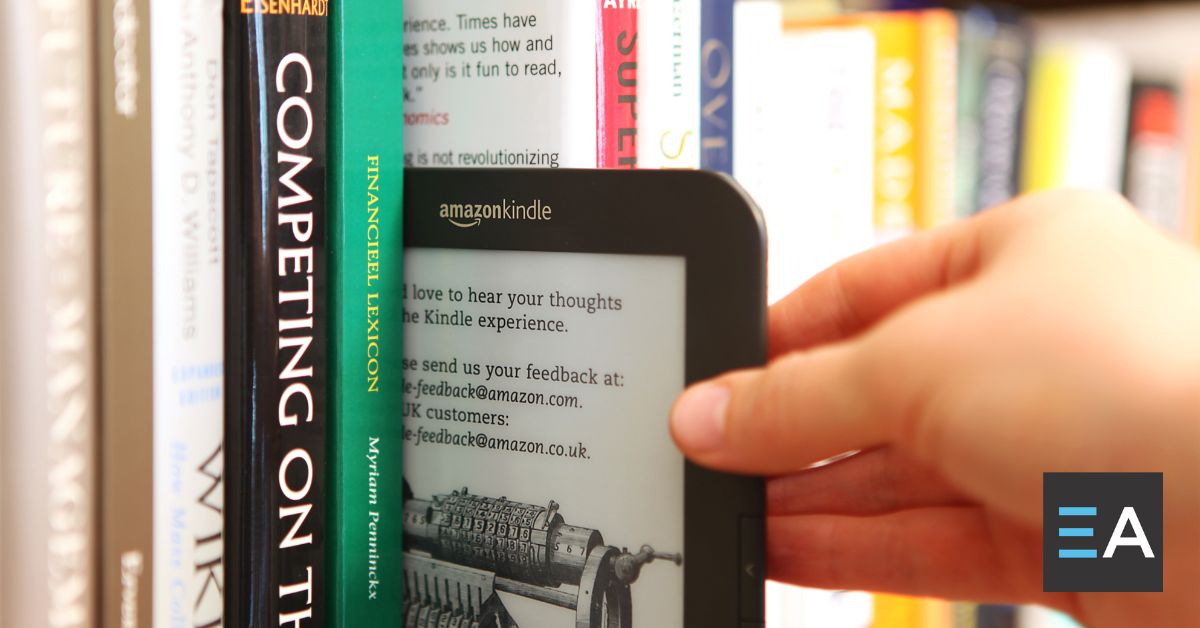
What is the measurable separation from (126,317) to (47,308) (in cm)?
3

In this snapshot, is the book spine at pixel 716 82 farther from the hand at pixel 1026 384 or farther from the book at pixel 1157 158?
the book at pixel 1157 158

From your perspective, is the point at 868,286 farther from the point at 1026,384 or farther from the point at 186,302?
the point at 186,302

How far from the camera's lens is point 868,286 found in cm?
55

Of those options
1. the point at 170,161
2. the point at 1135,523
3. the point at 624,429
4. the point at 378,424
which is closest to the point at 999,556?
the point at 1135,523

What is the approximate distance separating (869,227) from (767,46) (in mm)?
164

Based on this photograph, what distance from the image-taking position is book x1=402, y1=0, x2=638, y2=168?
1.67 feet

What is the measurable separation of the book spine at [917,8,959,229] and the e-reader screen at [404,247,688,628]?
43 centimetres

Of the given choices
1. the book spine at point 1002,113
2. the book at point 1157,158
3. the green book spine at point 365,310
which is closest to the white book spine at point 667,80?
the green book spine at point 365,310

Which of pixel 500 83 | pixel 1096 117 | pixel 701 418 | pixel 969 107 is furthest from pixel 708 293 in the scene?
pixel 1096 117

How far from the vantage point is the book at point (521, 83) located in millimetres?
510

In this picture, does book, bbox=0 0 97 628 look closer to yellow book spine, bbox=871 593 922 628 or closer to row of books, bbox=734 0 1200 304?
row of books, bbox=734 0 1200 304

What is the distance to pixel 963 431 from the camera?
1.26 feet

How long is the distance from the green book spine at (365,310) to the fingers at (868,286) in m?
0.21

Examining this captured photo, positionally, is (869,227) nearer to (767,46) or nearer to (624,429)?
(767,46)
